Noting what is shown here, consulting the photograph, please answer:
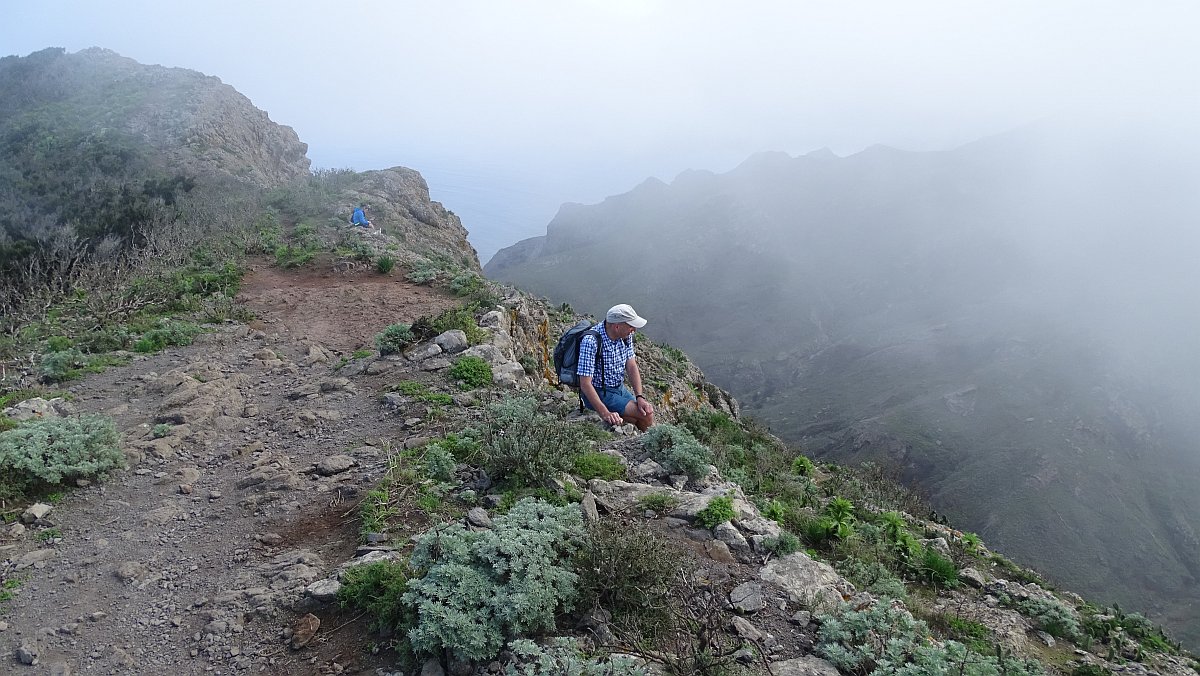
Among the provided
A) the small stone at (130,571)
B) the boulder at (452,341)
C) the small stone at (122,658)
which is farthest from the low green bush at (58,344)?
the small stone at (122,658)

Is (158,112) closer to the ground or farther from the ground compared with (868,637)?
farther from the ground

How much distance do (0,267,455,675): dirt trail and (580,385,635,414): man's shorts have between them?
6.66 feet

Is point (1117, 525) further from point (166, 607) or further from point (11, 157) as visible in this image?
point (11, 157)

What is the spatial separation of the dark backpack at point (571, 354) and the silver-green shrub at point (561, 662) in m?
3.68

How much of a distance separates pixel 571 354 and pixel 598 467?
1.68 metres

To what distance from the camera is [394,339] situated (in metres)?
8.62

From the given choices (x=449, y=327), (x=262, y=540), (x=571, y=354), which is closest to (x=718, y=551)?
(x=571, y=354)

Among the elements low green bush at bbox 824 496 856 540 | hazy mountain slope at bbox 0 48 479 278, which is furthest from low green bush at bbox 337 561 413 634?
hazy mountain slope at bbox 0 48 479 278

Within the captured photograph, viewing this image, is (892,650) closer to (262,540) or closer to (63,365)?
(262,540)

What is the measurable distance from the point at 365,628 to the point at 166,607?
1381 mm

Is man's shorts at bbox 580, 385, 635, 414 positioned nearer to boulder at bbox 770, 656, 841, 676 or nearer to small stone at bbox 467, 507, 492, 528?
small stone at bbox 467, 507, 492, 528

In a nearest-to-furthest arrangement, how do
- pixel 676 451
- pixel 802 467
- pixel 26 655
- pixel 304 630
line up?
1. pixel 26 655
2. pixel 304 630
3. pixel 676 451
4. pixel 802 467

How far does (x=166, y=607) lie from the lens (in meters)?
3.95

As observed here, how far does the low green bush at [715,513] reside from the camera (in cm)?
489
